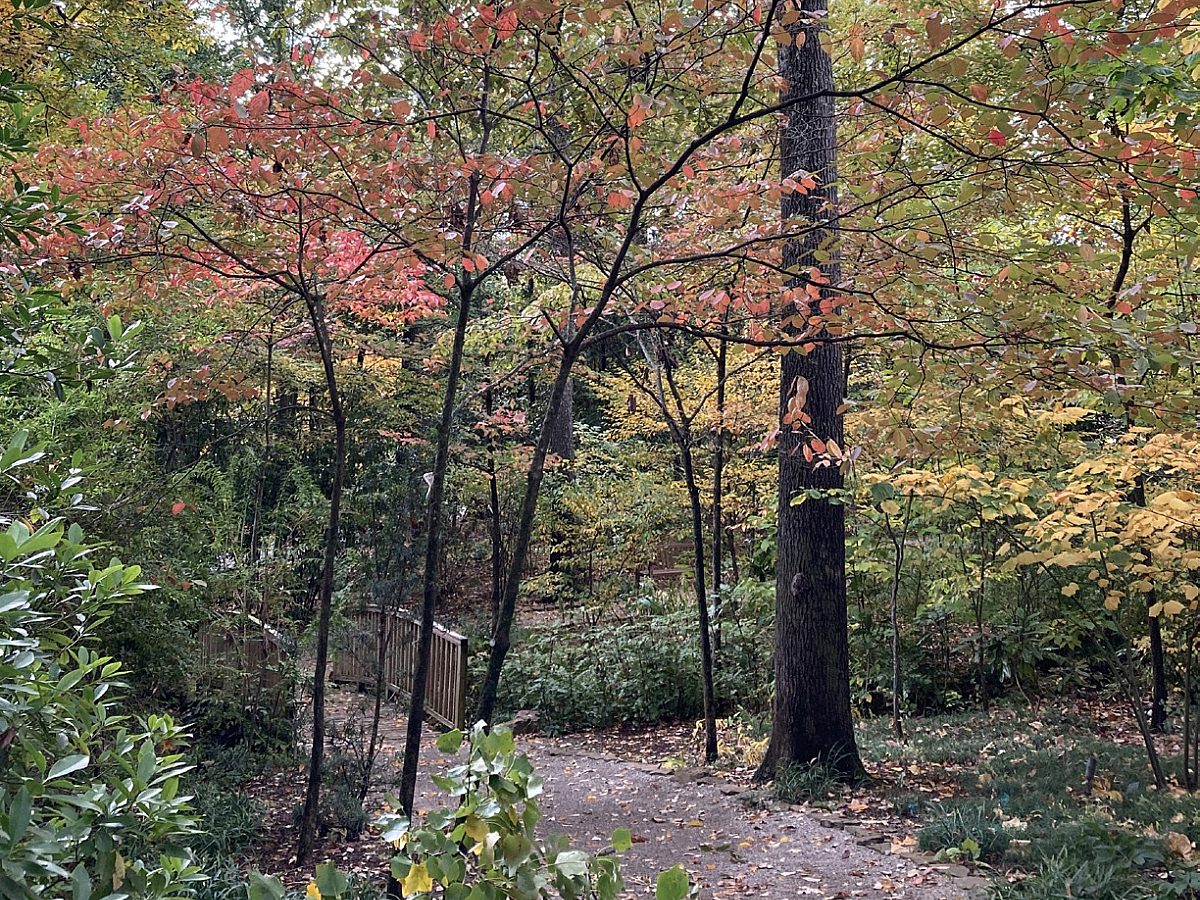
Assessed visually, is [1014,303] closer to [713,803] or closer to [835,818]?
[835,818]

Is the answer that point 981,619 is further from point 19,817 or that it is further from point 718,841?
point 19,817

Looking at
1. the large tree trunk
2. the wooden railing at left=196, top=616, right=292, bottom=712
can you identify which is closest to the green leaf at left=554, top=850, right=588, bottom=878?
the large tree trunk

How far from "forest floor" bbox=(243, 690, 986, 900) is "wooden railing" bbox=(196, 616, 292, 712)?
0.54 metres

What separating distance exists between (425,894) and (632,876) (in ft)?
12.0

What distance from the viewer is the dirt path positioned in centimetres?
427

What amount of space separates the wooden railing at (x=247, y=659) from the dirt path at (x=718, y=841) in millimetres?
1251

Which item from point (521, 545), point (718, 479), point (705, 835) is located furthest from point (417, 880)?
point (718, 479)

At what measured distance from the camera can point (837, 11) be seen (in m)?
8.15

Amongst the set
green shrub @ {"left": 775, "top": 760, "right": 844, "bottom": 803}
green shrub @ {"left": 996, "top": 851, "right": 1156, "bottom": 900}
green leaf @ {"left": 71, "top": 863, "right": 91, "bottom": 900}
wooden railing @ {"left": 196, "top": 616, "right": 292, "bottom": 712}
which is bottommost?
green shrub @ {"left": 775, "top": 760, "right": 844, "bottom": 803}

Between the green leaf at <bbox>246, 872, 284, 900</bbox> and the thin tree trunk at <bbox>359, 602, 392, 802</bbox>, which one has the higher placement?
the green leaf at <bbox>246, 872, 284, 900</bbox>

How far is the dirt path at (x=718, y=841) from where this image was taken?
427cm

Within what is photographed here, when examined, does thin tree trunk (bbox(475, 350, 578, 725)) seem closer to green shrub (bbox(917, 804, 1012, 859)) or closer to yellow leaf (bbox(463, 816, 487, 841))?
yellow leaf (bbox(463, 816, 487, 841))

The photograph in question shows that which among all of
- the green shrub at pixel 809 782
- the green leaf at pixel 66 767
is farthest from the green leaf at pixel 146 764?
the green shrub at pixel 809 782

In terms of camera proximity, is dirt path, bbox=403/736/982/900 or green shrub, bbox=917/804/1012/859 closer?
dirt path, bbox=403/736/982/900
